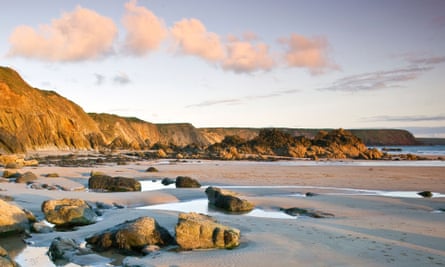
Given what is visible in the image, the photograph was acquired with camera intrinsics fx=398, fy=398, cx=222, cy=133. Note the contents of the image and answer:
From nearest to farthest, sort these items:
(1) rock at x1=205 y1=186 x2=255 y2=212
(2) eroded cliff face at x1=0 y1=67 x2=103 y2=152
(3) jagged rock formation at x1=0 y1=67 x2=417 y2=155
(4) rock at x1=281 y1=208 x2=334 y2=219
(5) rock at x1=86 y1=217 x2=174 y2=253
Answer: (5) rock at x1=86 y1=217 x2=174 y2=253
(4) rock at x1=281 y1=208 x2=334 y2=219
(1) rock at x1=205 y1=186 x2=255 y2=212
(3) jagged rock formation at x1=0 y1=67 x2=417 y2=155
(2) eroded cliff face at x1=0 y1=67 x2=103 y2=152

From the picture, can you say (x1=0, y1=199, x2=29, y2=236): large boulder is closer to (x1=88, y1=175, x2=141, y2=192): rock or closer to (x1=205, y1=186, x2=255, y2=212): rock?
(x1=205, y1=186, x2=255, y2=212): rock

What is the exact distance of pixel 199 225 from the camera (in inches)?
315

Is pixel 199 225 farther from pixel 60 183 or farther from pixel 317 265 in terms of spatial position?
pixel 60 183

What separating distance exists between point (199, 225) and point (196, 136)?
143m

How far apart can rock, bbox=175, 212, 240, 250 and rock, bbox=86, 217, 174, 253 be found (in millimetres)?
490

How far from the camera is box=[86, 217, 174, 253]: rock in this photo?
317 inches

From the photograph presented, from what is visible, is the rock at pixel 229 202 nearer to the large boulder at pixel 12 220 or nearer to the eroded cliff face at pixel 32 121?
the large boulder at pixel 12 220

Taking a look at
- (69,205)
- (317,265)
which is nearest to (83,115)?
(69,205)

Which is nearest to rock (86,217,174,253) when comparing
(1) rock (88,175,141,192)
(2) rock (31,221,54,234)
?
(2) rock (31,221,54,234)

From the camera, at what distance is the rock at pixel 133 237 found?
8.05 metres

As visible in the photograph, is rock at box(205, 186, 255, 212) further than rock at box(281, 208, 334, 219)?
Yes

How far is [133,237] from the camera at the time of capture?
8.10 m

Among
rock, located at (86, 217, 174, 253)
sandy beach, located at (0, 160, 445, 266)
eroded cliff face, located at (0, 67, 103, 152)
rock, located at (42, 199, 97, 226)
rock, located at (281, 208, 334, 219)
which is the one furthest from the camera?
eroded cliff face, located at (0, 67, 103, 152)

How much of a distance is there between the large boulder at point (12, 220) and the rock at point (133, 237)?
2.09 meters
